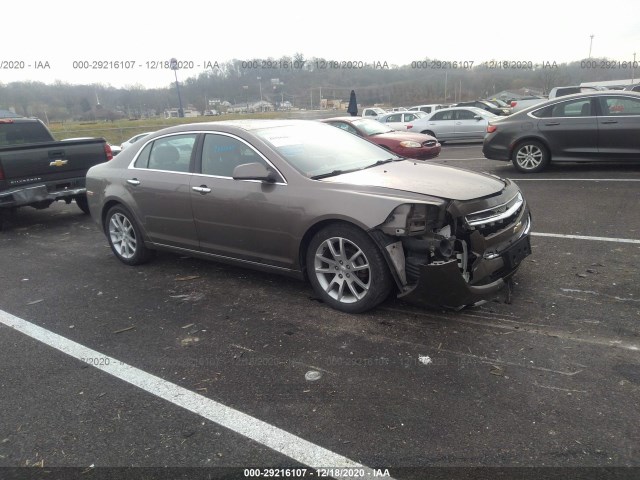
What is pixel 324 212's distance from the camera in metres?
3.90

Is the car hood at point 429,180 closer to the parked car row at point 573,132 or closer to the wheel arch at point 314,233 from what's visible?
the wheel arch at point 314,233

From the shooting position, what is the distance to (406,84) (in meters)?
60.0

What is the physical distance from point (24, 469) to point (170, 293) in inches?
93.5

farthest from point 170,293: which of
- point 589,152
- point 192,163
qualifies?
point 589,152

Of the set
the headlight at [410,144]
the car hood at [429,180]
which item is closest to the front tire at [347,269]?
the car hood at [429,180]

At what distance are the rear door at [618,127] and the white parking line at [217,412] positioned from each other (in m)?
8.83

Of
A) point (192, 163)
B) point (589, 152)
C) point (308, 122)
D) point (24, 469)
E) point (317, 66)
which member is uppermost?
point (317, 66)

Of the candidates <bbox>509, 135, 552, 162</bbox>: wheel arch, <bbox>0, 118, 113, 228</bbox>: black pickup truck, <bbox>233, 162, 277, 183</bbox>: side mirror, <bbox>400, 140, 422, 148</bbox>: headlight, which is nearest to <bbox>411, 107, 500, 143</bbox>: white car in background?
<bbox>400, 140, 422, 148</bbox>: headlight

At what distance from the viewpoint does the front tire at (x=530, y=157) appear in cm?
967

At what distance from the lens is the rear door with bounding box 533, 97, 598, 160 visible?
9.09 m

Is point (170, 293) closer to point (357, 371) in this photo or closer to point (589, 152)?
point (357, 371)

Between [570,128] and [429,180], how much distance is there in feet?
22.0

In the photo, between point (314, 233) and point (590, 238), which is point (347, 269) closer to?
point (314, 233)

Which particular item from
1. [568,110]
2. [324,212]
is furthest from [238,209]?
[568,110]
